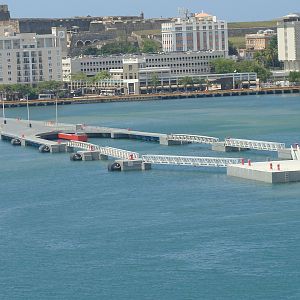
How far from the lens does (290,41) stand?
67.7m

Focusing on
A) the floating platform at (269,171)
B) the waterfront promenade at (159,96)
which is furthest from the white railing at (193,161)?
the waterfront promenade at (159,96)

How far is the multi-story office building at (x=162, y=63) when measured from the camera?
67.8m

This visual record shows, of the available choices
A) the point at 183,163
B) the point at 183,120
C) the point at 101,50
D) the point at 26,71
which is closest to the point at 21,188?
the point at 183,163

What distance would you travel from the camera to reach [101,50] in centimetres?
7912

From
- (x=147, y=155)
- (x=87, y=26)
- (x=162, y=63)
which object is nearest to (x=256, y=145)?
(x=147, y=155)

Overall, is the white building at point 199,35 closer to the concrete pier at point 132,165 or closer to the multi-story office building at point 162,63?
the multi-story office building at point 162,63

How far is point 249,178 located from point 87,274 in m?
7.79

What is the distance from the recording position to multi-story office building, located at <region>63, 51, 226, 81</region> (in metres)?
67.8

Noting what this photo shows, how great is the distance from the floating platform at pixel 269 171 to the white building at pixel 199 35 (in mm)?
48377

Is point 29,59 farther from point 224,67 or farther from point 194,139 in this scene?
point 194,139

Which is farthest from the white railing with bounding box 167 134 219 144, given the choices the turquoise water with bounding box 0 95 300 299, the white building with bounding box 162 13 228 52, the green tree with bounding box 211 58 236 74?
the white building with bounding box 162 13 228 52

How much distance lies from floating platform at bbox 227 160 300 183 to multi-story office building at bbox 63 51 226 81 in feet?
135

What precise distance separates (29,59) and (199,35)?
1235cm

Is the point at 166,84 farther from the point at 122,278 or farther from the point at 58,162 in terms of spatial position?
the point at 122,278
